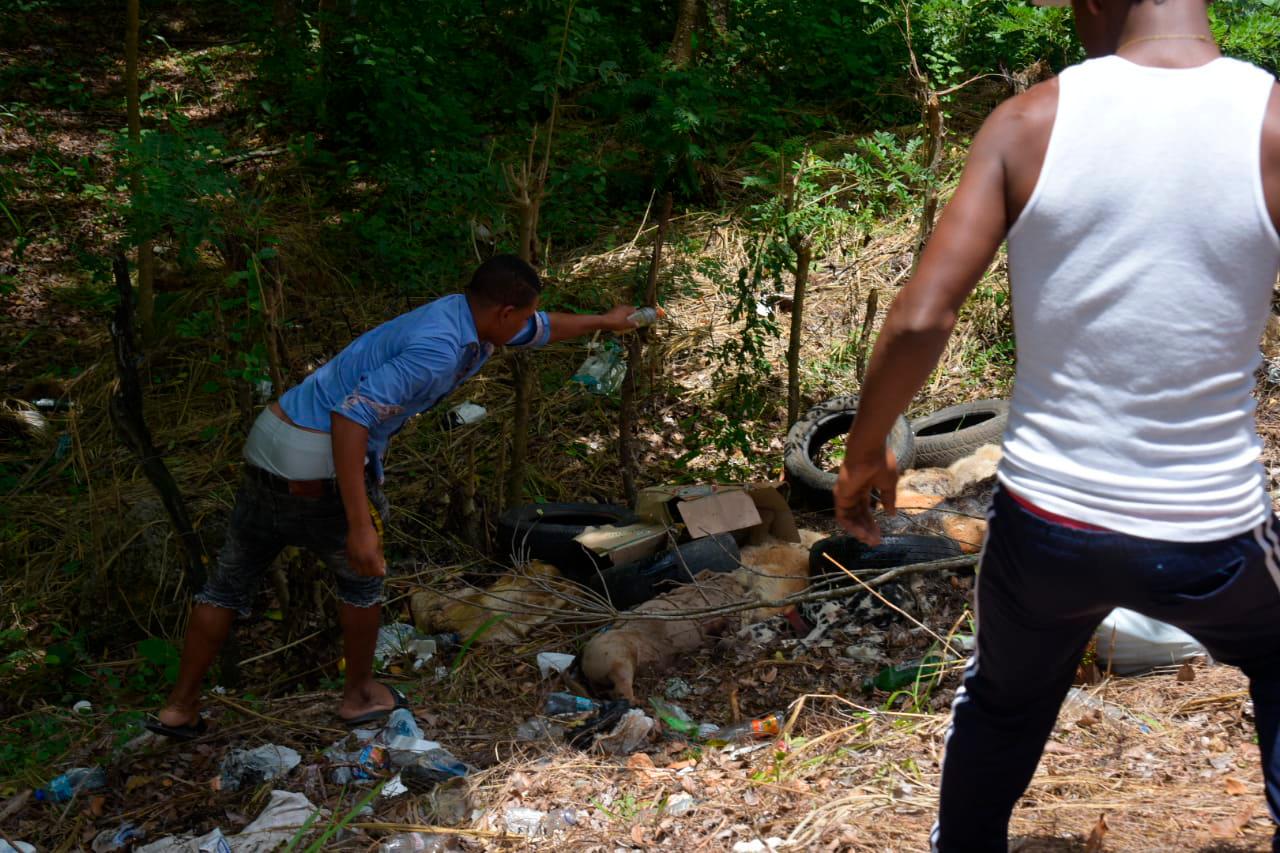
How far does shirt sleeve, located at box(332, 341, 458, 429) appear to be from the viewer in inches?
132

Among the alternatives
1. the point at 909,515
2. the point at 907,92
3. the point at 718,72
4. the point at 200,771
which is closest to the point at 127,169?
the point at 200,771

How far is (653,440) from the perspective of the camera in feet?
23.0

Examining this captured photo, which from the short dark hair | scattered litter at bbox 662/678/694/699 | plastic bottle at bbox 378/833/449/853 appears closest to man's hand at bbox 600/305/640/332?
the short dark hair

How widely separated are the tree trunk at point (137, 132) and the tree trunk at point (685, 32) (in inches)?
177

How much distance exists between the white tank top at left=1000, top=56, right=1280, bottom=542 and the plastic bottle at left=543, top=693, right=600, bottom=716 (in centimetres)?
251

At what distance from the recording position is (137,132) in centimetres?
643

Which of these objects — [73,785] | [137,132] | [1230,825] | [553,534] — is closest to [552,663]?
[553,534]

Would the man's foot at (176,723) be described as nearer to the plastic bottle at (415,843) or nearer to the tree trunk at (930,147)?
the plastic bottle at (415,843)

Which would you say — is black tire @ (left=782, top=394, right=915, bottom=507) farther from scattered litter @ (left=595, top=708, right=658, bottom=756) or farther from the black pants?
the black pants

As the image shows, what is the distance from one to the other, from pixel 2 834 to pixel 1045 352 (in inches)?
135

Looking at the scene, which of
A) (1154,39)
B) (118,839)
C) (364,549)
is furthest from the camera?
(364,549)

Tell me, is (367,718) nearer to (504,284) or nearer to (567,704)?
(567,704)

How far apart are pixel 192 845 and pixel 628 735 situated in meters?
1.38

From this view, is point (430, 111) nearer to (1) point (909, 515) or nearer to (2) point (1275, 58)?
(1) point (909, 515)
